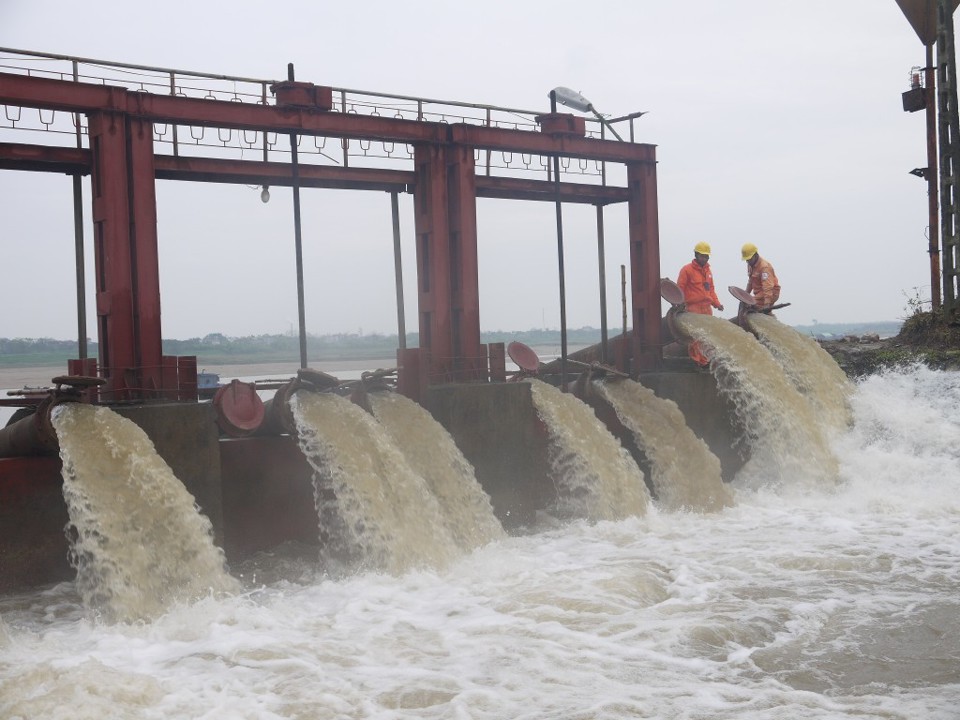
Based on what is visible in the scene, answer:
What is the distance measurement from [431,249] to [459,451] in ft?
11.3

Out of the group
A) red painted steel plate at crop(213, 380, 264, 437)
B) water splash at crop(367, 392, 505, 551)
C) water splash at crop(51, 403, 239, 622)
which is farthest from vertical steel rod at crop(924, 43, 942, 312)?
water splash at crop(51, 403, 239, 622)

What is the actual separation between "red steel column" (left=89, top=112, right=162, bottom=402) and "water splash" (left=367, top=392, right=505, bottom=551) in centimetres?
283

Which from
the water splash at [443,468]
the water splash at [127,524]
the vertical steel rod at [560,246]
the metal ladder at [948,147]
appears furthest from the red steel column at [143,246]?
the metal ladder at [948,147]

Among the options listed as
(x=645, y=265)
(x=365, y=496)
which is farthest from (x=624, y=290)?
(x=365, y=496)

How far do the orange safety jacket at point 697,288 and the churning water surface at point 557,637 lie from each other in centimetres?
572

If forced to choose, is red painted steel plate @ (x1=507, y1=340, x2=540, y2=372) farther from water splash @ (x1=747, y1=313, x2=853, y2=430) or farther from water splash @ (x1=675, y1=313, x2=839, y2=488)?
water splash @ (x1=747, y1=313, x2=853, y2=430)

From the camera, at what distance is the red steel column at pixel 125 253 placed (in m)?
11.7

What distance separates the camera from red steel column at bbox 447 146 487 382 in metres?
14.6

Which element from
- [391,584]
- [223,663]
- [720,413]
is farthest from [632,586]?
[720,413]

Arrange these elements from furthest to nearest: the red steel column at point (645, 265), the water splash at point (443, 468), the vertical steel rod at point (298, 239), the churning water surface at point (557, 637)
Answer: the red steel column at point (645, 265) < the vertical steel rod at point (298, 239) < the water splash at point (443, 468) < the churning water surface at point (557, 637)

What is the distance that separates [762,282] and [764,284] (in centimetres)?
5

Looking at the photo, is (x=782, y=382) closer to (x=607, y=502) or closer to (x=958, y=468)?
(x=958, y=468)

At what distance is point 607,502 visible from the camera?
1334cm

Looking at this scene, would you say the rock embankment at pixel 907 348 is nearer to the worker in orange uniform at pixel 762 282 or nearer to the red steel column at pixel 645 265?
the worker in orange uniform at pixel 762 282
